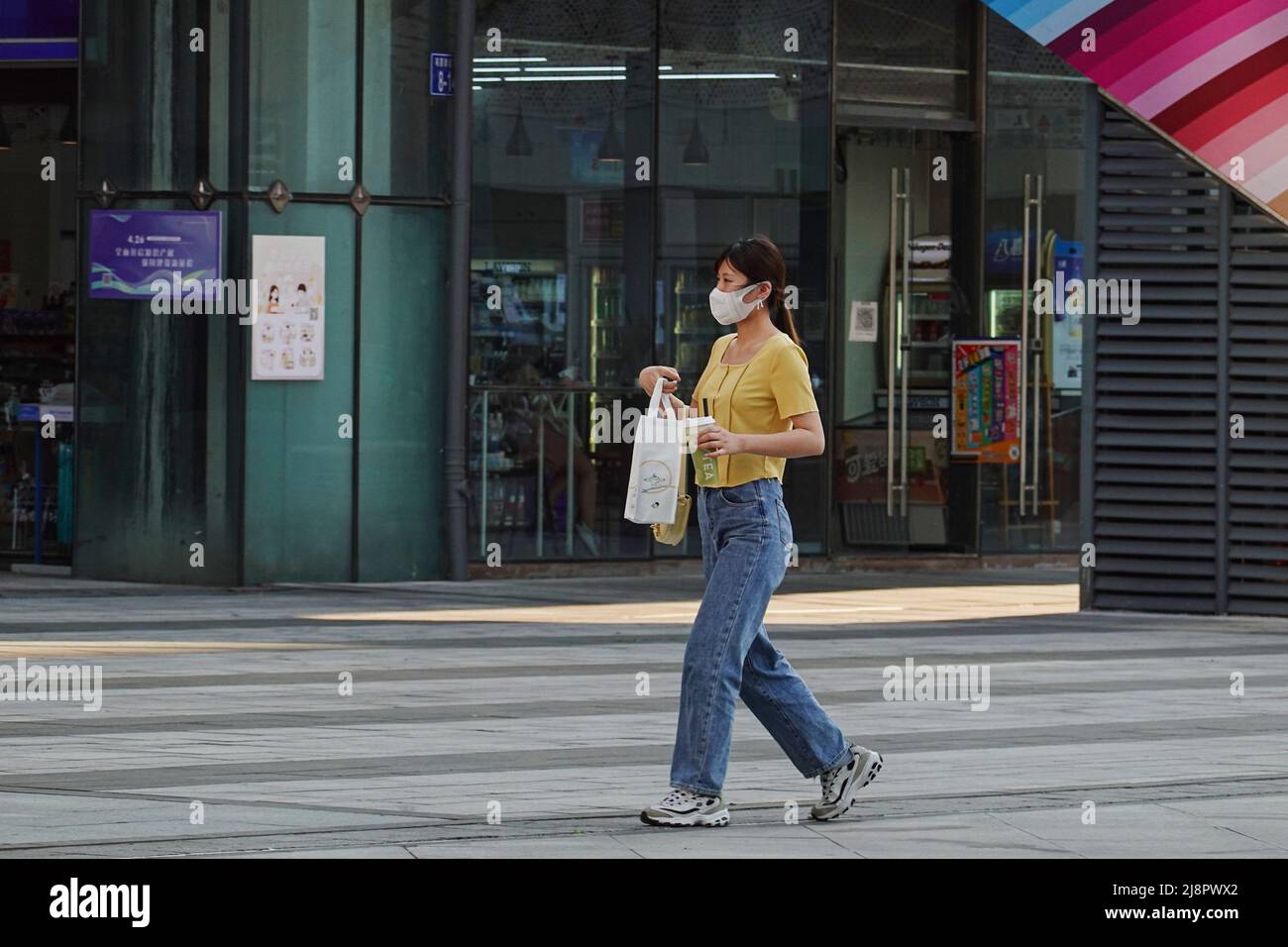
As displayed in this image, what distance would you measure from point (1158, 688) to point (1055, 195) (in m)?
8.98

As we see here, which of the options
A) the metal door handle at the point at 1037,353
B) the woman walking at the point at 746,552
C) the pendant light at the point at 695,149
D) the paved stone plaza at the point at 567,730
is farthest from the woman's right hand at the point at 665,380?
the metal door handle at the point at 1037,353

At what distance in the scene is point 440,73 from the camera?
17719 mm

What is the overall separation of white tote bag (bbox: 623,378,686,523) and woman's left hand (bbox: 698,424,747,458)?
0.37ft

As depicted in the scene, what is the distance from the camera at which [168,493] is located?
17.1 m

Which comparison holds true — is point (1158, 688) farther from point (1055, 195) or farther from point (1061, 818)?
point (1055, 195)

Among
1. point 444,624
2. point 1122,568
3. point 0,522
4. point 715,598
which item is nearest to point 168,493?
point 0,522

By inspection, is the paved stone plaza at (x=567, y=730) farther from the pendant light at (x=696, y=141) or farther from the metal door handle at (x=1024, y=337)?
the pendant light at (x=696, y=141)

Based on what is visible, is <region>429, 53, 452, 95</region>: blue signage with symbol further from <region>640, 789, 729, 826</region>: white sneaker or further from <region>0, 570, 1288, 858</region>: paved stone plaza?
<region>640, 789, 729, 826</region>: white sneaker

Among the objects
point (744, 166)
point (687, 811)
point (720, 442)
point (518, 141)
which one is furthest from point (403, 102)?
point (687, 811)

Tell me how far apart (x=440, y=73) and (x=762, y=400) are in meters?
10.9

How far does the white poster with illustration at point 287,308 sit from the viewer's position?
17094 mm

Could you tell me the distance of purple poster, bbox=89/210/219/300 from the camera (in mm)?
17016

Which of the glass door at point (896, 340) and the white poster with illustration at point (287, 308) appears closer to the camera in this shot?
the white poster with illustration at point (287, 308)

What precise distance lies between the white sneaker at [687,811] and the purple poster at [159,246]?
10547 mm
